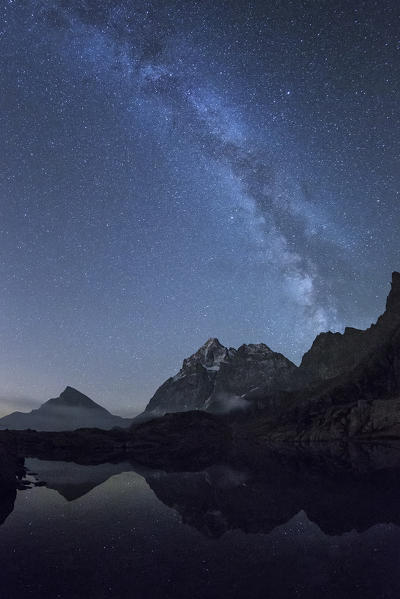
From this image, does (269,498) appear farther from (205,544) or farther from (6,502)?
(6,502)

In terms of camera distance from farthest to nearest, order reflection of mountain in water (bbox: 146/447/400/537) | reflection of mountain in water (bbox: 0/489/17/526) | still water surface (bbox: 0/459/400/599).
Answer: reflection of mountain in water (bbox: 0/489/17/526), reflection of mountain in water (bbox: 146/447/400/537), still water surface (bbox: 0/459/400/599)

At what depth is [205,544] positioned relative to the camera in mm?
19359

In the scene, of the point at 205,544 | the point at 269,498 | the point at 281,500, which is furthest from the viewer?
the point at 269,498

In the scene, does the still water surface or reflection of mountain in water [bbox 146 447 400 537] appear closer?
the still water surface

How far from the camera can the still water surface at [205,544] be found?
13883mm

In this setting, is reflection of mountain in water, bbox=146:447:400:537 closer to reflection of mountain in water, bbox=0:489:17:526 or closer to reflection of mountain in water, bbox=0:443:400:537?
reflection of mountain in water, bbox=0:443:400:537

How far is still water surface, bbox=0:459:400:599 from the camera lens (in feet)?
45.5

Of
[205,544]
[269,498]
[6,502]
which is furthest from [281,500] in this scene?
[6,502]

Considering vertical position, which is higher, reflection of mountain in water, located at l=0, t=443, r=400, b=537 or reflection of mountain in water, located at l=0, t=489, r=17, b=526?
reflection of mountain in water, located at l=0, t=443, r=400, b=537

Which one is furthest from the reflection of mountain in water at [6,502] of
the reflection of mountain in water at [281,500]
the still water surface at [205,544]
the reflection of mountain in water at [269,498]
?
the reflection of mountain in water at [281,500]

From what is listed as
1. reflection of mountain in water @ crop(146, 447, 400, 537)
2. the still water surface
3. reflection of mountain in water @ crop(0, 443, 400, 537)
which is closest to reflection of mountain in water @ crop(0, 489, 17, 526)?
reflection of mountain in water @ crop(0, 443, 400, 537)

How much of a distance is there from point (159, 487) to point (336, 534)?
24.0 m

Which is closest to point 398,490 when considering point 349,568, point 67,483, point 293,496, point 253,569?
point 293,496

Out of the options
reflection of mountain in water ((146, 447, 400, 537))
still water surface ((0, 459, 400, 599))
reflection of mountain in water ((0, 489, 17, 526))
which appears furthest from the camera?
reflection of mountain in water ((0, 489, 17, 526))
